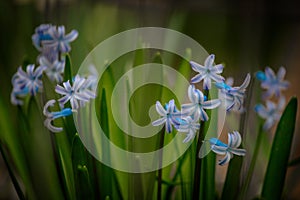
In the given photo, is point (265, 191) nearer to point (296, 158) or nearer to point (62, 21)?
point (296, 158)

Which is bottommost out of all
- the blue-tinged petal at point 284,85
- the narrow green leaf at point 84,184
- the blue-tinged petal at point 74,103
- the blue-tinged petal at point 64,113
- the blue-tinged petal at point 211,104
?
the narrow green leaf at point 84,184

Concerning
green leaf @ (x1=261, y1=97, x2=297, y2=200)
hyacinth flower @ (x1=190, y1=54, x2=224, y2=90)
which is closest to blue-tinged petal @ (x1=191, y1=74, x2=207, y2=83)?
hyacinth flower @ (x1=190, y1=54, x2=224, y2=90)

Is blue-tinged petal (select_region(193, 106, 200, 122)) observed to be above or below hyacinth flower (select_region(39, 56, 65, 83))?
below

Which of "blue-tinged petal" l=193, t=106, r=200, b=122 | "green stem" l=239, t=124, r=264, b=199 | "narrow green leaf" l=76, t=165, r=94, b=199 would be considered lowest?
"narrow green leaf" l=76, t=165, r=94, b=199

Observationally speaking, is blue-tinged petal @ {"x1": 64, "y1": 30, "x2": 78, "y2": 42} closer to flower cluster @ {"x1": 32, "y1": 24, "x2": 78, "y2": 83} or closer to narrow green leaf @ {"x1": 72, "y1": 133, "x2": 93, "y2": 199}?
flower cluster @ {"x1": 32, "y1": 24, "x2": 78, "y2": 83}

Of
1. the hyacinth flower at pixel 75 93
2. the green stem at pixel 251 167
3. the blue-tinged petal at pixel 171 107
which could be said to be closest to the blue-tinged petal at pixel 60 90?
the hyacinth flower at pixel 75 93

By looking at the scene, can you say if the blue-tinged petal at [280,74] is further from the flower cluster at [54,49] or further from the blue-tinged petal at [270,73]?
the flower cluster at [54,49]

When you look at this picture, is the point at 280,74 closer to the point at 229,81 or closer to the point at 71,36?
the point at 229,81
